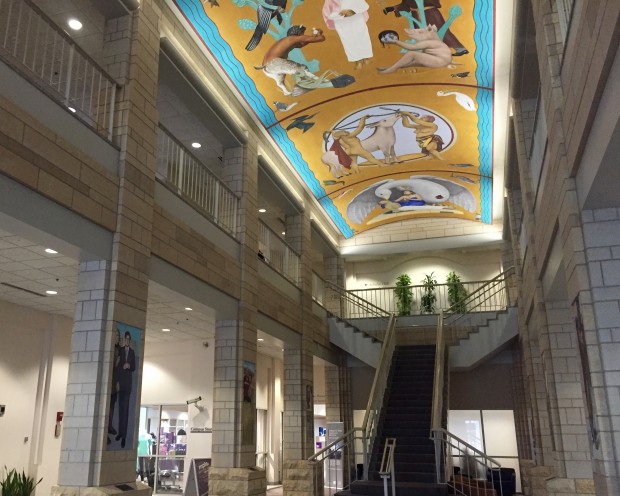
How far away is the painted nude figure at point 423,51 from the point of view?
34.1 ft

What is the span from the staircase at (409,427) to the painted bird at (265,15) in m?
8.14

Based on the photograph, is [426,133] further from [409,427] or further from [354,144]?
[409,427]

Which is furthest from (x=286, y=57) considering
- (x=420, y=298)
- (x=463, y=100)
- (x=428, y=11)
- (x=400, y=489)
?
(x=420, y=298)

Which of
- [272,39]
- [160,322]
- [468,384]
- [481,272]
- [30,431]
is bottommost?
[30,431]

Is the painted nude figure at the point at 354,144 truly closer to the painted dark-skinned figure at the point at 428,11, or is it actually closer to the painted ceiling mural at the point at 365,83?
the painted ceiling mural at the point at 365,83

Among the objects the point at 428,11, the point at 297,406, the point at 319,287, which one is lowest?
the point at 297,406

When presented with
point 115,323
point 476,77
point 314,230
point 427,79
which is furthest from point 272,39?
point 314,230

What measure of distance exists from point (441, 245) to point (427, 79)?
32.8 ft

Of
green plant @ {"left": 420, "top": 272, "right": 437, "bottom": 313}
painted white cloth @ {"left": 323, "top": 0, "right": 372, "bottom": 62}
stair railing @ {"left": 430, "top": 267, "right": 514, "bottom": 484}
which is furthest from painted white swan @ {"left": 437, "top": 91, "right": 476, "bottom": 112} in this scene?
green plant @ {"left": 420, "top": 272, "right": 437, "bottom": 313}

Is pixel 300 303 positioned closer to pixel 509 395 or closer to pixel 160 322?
pixel 160 322

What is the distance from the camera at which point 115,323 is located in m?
7.29

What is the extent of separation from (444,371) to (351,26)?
9.23 metres

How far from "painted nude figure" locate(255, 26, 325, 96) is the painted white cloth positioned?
1.22 ft

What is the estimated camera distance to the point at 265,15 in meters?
9.72
